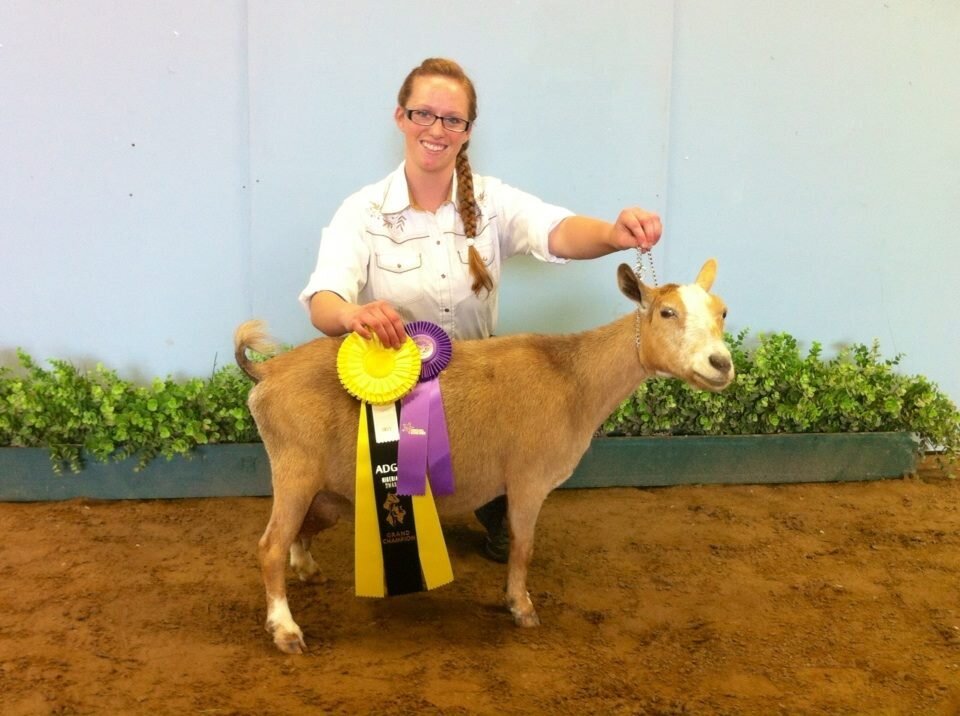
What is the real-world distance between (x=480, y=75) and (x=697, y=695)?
274 centimetres

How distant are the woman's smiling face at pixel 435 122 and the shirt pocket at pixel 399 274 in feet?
1.08

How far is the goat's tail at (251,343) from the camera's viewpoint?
2.25 metres

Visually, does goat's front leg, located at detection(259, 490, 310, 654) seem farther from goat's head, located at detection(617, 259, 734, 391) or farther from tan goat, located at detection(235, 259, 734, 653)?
goat's head, located at detection(617, 259, 734, 391)

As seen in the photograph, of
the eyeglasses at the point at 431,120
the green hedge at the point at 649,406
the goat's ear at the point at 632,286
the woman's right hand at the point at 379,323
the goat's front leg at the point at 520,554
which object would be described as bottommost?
the goat's front leg at the point at 520,554

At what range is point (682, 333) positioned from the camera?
2.20 meters

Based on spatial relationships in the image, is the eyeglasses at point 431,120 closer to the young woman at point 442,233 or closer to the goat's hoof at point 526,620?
the young woman at point 442,233

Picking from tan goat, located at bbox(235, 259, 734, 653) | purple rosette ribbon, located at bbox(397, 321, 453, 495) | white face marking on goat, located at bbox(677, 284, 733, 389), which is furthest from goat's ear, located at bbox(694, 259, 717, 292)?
purple rosette ribbon, located at bbox(397, 321, 453, 495)

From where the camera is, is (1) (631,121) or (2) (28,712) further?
(1) (631,121)

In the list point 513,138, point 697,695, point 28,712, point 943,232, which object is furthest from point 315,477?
point 943,232

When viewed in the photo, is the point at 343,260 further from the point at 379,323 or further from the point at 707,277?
the point at 707,277

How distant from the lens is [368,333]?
85.3 inches

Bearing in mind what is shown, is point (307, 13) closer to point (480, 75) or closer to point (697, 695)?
point (480, 75)

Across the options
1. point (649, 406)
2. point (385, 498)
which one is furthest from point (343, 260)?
point (649, 406)

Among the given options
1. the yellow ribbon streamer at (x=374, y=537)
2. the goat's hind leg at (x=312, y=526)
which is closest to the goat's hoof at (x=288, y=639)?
the yellow ribbon streamer at (x=374, y=537)
